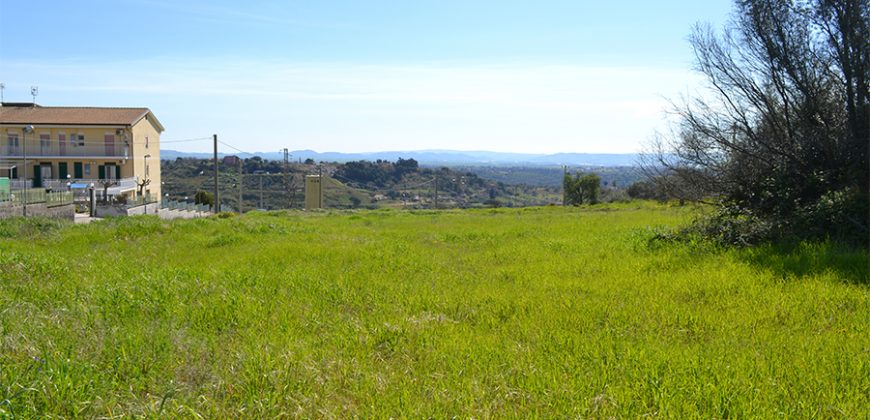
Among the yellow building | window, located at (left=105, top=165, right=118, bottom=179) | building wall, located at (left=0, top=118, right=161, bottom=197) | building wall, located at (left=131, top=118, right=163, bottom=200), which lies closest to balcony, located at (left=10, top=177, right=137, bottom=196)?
the yellow building

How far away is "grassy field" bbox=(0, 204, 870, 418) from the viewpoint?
14.4 feet

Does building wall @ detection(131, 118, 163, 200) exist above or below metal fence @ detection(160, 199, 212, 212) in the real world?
above

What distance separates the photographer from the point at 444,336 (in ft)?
19.9

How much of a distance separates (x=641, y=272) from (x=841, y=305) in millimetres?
2843

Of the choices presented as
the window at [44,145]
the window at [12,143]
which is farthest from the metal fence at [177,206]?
the window at [12,143]

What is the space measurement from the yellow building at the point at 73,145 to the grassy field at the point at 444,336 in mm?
41861

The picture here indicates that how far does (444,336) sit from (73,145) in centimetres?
5003

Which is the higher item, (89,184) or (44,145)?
(44,145)

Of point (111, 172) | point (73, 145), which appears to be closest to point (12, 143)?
point (73, 145)

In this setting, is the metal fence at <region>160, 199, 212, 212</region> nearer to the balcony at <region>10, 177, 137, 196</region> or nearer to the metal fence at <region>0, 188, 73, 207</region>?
the balcony at <region>10, 177, 137, 196</region>

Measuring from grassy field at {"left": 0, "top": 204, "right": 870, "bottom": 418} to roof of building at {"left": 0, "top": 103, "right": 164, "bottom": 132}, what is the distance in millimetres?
42933

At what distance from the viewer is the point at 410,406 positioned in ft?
14.3

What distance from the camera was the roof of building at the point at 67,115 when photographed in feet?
158

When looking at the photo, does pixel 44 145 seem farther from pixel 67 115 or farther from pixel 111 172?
pixel 111 172
